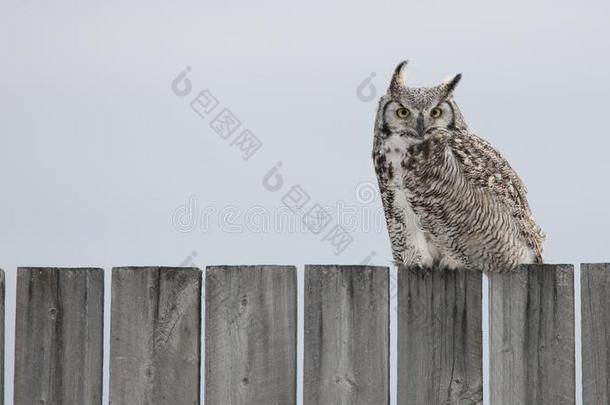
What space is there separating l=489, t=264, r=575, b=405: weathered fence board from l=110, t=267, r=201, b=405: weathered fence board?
1079 millimetres

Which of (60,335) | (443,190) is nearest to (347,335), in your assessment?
(60,335)

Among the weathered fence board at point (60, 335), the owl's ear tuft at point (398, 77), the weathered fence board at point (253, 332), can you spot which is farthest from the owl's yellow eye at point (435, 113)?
the weathered fence board at point (60, 335)

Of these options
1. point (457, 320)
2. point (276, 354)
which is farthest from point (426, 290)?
point (276, 354)

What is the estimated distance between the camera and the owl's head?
474 cm

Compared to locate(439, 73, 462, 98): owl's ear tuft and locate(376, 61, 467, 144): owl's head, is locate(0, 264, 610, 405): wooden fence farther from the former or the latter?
locate(439, 73, 462, 98): owl's ear tuft

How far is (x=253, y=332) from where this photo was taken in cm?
316

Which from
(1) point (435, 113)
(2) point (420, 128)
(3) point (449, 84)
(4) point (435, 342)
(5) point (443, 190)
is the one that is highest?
(3) point (449, 84)

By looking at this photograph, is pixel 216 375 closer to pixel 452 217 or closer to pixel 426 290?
pixel 426 290

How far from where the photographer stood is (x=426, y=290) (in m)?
3.16

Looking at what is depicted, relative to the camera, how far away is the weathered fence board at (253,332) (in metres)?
3.14

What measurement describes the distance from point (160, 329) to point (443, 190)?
1860 mm

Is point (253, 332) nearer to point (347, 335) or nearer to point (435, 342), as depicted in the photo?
point (347, 335)

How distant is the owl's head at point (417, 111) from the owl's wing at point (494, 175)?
14 centimetres

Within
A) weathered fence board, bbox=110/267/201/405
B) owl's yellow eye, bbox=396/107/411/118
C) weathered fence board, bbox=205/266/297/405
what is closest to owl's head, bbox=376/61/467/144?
owl's yellow eye, bbox=396/107/411/118
